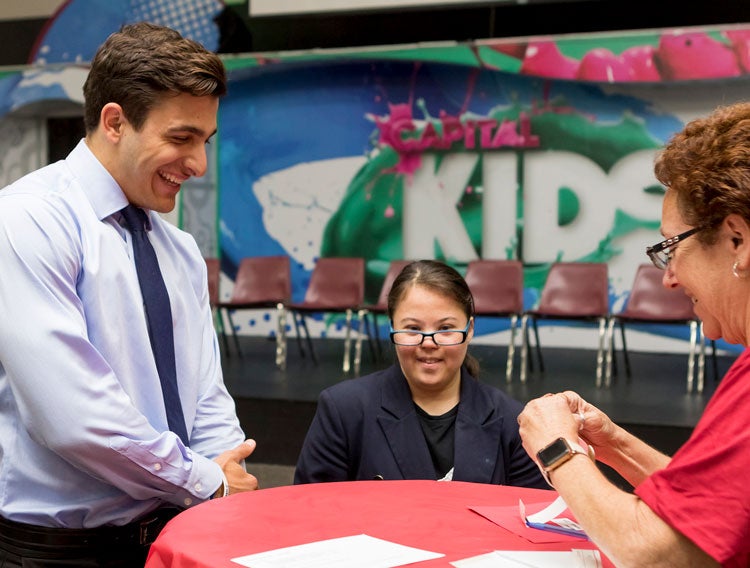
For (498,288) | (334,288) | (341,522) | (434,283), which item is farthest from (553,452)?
(334,288)

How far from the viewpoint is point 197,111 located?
1.82 meters

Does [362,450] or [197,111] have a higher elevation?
[197,111]

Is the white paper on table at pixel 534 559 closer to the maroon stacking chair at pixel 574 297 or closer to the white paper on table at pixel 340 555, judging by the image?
the white paper on table at pixel 340 555

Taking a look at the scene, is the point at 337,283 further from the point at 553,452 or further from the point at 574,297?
the point at 553,452

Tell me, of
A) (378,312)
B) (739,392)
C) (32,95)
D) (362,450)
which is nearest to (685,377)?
(378,312)

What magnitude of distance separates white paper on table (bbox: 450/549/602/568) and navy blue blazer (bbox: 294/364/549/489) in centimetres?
90

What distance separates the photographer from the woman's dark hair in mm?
2701

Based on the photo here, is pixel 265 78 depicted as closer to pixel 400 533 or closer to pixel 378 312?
pixel 378 312

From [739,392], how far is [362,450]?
146 centimetres

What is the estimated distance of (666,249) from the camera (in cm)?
146

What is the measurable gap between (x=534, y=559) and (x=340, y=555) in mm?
323

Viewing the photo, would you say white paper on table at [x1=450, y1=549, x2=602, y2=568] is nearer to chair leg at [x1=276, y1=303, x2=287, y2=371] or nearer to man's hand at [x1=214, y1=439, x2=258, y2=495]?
man's hand at [x1=214, y1=439, x2=258, y2=495]

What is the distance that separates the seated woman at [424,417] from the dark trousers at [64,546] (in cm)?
82

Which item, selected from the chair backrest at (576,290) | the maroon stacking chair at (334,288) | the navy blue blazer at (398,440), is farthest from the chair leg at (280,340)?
the navy blue blazer at (398,440)
